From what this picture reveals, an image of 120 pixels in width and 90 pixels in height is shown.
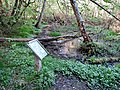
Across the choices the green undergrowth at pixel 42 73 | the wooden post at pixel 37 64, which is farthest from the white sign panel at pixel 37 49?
the green undergrowth at pixel 42 73

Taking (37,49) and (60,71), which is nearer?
(37,49)

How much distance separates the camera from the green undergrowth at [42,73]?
4684 mm

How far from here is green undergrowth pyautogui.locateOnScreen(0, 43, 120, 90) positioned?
15.4 feet

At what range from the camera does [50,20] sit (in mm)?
13703

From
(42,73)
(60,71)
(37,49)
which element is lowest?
(60,71)

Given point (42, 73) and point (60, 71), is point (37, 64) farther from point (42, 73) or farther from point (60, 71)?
point (60, 71)

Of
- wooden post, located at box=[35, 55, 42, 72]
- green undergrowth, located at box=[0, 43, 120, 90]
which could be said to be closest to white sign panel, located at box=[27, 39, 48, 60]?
wooden post, located at box=[35, 55, 42, 72]

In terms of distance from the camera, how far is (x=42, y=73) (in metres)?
4.87

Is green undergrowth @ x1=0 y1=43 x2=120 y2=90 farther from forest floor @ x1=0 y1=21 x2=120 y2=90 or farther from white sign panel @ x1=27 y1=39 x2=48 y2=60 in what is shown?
white sign panel @ x1=27 y1=39 x2=48 y2=60

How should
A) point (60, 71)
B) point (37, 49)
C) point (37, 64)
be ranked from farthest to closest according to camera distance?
point (60, 71) → point (37, 64) → point (37, 49)

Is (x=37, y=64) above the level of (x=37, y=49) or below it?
below

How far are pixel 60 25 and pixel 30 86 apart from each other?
28.1 ft

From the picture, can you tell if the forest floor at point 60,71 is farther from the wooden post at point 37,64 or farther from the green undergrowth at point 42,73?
the wooden post at point 37,64

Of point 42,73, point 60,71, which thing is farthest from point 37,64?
point 60,71
